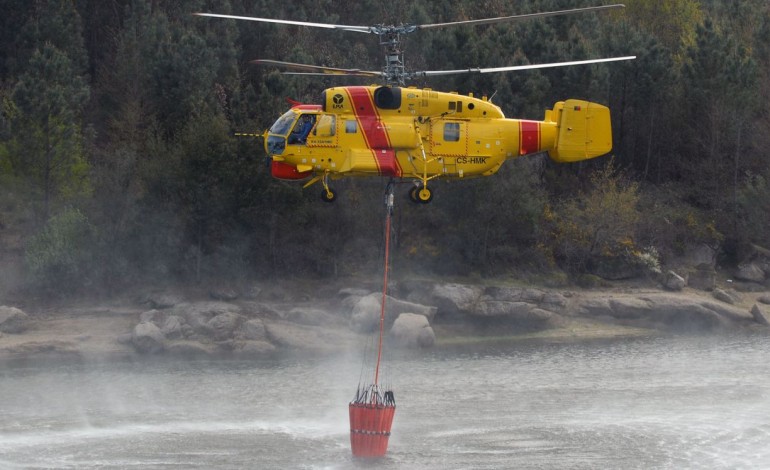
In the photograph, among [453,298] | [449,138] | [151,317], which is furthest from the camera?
[453,298]

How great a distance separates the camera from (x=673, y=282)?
50500 mm

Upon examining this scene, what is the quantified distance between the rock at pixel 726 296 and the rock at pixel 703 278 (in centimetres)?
47

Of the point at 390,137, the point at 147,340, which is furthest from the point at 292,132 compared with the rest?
the point at 147,340

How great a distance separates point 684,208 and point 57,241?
23.3m

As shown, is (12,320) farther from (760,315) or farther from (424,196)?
(760,315)

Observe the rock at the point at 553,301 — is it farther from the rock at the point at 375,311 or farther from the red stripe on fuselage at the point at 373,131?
the red stripe on fuselage at the point at 373,131

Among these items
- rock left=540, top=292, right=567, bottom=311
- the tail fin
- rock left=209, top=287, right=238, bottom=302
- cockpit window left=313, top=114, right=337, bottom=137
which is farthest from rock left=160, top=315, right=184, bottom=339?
the tail fin

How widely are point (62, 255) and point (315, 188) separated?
28.0ft

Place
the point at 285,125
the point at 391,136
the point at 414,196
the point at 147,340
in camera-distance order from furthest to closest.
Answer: the point at 147,340 < the point at 285,125 < the point at 391,136 < the point at 414,196

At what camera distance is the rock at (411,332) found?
44.6 m

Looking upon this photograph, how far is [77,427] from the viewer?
3438 cm

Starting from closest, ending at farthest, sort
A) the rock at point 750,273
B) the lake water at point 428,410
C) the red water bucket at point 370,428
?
the red water bucket at point 370,428 → the lake water at point 428,410 → the rock at point 750,273

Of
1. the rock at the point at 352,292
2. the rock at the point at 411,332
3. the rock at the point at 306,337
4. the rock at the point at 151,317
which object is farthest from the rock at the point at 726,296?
the rock at the point at 151,317

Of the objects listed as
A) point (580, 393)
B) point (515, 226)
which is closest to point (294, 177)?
point (580, 393)
